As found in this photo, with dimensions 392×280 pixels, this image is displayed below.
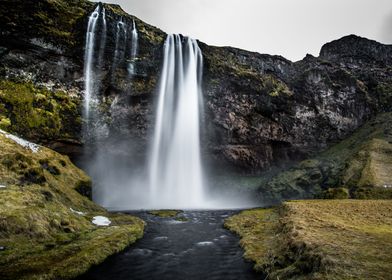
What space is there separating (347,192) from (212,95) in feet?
109

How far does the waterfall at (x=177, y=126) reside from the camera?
6519 centimetres

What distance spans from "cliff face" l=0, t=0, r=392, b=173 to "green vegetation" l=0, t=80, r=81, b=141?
22cm

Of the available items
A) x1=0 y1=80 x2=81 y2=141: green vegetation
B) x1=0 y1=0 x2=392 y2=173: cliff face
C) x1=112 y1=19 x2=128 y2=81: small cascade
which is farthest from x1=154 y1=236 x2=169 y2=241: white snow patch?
x1=112 y1=19 x2=128 y2=81: small cascade


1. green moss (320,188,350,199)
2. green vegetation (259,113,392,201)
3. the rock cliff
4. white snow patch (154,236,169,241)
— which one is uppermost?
the rock cliff

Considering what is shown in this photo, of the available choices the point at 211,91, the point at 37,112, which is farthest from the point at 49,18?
the point at 211,91

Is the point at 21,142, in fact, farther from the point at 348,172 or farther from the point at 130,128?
the point at 348,172

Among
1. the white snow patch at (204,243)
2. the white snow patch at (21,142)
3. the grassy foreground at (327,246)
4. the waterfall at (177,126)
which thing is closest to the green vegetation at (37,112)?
the white snow patch at (21,142)

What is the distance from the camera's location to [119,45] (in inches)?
2360

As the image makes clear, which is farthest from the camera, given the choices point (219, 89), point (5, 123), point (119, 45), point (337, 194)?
point (219, 89)

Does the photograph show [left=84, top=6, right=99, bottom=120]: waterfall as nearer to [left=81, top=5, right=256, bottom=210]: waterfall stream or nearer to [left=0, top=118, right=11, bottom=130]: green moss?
[left=81, top=5, right=256, bottom=210]: waterfall stream

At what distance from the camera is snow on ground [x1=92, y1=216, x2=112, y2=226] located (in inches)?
1187

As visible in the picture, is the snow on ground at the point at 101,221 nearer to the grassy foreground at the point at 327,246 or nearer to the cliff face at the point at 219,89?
the grassy foreground at the point at 327,246

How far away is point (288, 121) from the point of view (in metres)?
82.9

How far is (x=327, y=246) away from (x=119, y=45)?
53.2 m
